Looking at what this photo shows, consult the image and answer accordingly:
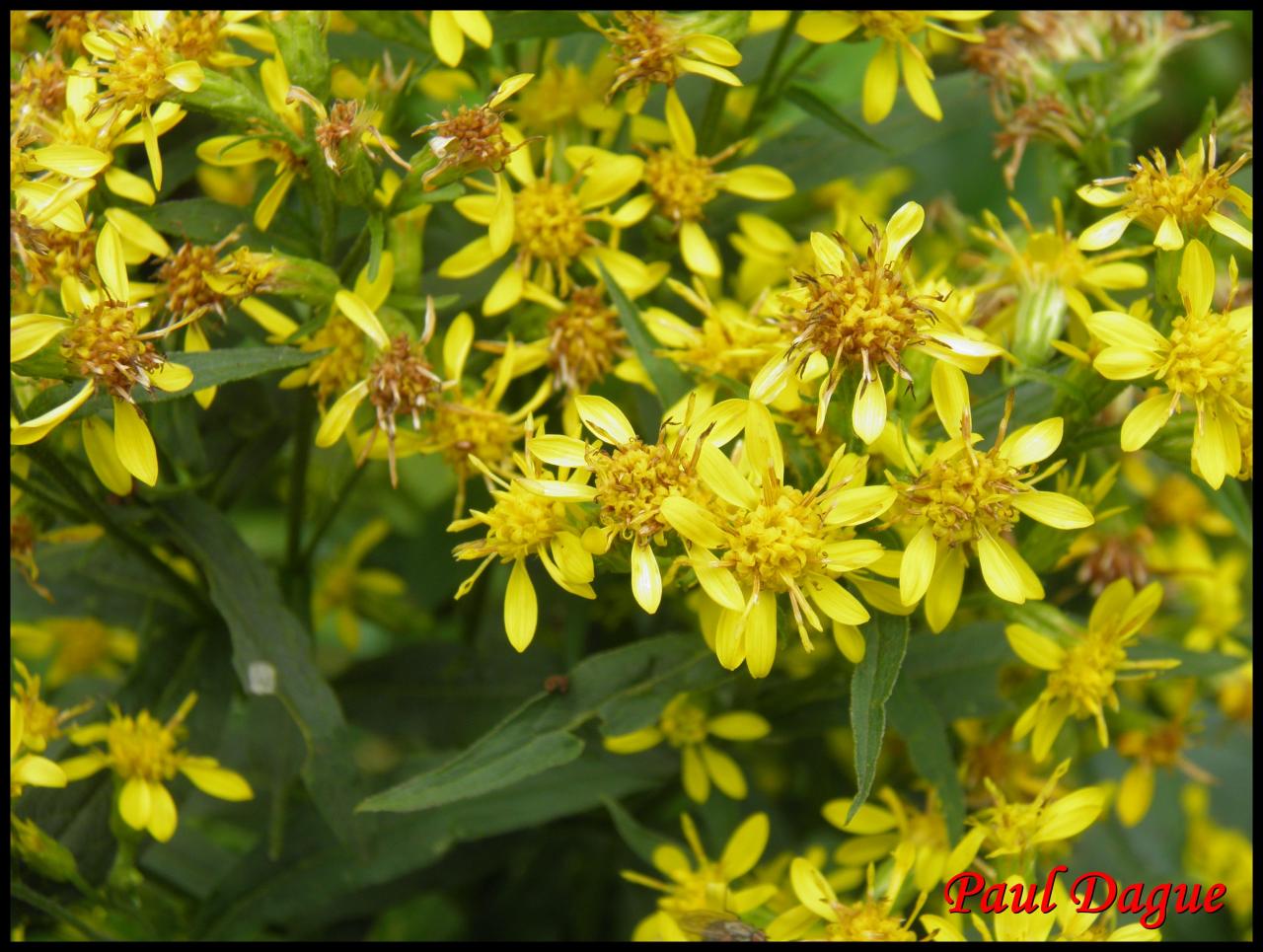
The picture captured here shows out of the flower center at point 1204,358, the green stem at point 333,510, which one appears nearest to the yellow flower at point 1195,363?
the flower center at point 1204,358

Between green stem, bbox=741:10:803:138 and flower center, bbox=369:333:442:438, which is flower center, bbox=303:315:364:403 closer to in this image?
flower center, bbox=369:333:442:438

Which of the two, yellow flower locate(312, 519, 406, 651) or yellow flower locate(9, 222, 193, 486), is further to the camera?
yellow flower locate(312, 519, 406, 651)

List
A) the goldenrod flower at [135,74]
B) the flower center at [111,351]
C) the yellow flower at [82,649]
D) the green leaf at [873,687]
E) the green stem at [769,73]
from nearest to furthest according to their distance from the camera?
the green leaf at [873,687] → the flower center at [111,351] → the goldenrod flower at [135,74] → the green stem at [769,73] → the yellow flower at [82,649]

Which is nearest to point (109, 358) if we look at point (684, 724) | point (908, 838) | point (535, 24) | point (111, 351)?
point (111, 351)

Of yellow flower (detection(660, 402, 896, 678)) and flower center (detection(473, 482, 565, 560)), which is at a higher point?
yellow flower (detection(660, 402, 896, 678))

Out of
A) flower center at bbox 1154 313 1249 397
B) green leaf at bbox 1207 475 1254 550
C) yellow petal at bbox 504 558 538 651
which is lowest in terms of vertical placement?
green leaf at bbox 1207 475 1254 550

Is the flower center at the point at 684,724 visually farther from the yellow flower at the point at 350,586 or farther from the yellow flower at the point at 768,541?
the yellow flower at the point at 350,586

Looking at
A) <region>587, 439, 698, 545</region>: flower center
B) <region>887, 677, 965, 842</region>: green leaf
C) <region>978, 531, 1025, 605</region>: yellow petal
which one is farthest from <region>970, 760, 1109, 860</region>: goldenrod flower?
<region>587, 439, 698, 545</region>: flower center
